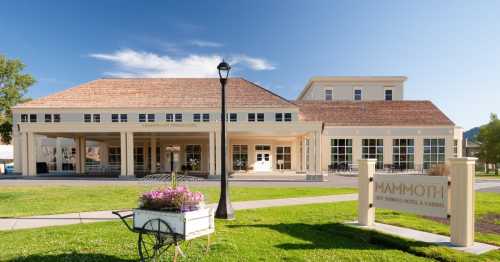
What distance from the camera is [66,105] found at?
96.1 feet

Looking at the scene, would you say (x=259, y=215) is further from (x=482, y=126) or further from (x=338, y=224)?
(x=482, y=126)

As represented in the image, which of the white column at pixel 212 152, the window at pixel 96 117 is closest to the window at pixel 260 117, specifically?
the white column at pixel 212 152

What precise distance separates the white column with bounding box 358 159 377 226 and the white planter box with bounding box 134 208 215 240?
4612 millimetres

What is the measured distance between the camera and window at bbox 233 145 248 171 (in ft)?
111

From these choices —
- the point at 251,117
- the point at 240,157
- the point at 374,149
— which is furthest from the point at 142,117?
the point at 374,149

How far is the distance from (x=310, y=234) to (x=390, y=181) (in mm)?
2495

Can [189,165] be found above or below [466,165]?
below

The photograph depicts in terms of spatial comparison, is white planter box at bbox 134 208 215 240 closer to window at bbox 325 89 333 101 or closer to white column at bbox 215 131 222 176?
white column at bbox 215 131 222 176

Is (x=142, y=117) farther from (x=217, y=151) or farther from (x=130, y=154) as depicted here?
(x=217, y=151)

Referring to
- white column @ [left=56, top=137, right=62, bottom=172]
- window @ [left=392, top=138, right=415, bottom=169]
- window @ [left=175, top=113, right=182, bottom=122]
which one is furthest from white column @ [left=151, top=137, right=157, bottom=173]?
window @ [left=392, top=138, right=415, bottom=169]

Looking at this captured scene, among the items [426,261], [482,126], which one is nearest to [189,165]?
[426,261]

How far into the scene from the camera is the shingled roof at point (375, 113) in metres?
35.2

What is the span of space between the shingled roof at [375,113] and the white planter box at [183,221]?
30.2 metres

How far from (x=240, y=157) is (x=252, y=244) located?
90.6ft
